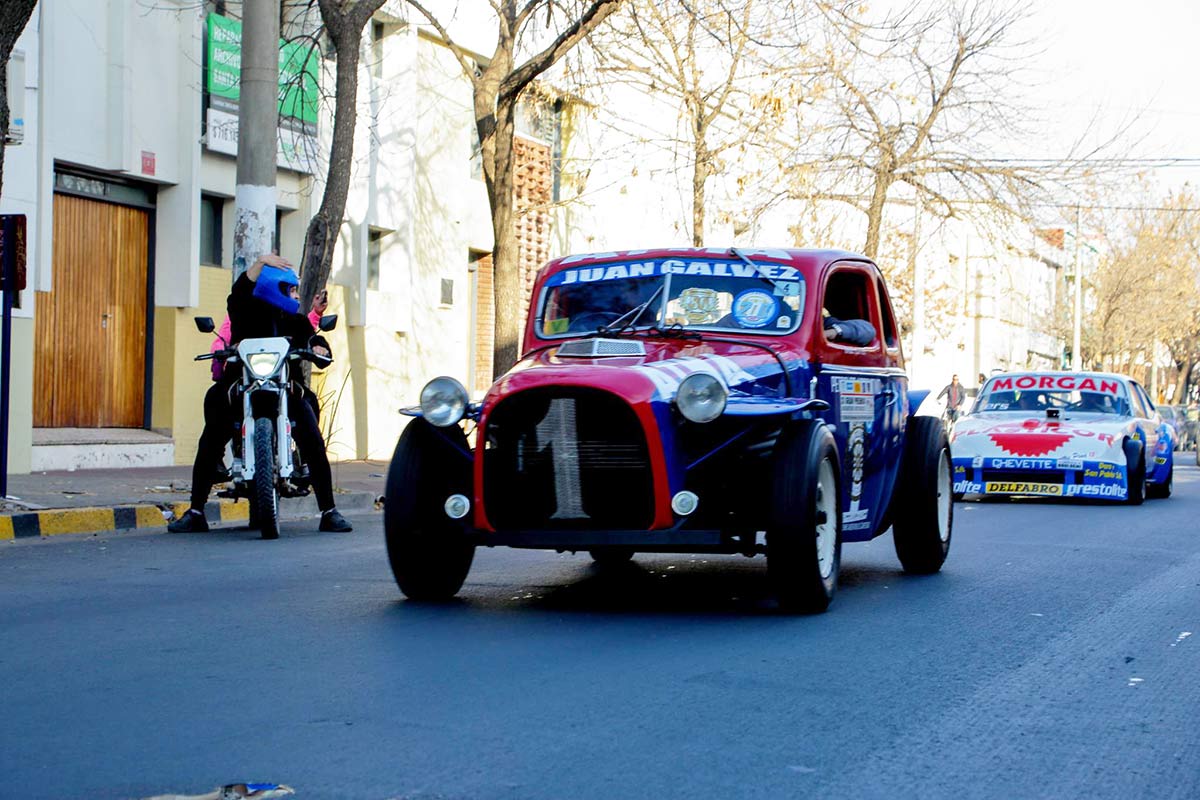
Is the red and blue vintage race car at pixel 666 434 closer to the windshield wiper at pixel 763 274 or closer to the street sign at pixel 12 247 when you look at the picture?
the windshield wiper at pixel 763 274

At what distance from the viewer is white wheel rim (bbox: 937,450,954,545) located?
31.6ft

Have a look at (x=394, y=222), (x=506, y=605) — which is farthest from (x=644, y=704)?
(x=394, y=222)

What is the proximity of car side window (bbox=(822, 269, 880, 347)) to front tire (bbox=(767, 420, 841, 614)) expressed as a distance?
1502mm

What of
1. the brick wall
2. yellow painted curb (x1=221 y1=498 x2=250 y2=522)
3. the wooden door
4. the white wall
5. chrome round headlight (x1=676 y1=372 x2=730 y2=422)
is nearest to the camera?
chrome round headlight (x1=676 y1=372 x2=730 y2=422)

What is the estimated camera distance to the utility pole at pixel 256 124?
550 inches

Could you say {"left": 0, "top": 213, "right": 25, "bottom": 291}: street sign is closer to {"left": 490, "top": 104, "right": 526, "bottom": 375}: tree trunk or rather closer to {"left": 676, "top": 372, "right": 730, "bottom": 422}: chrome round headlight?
{"left": 676, "top": 372, "right": 730, "bottom": 422}: chrome round headlight

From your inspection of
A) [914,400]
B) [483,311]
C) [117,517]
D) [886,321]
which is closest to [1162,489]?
[914,400]

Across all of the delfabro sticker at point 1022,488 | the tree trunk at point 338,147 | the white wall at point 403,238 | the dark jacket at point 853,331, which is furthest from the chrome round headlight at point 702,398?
the white wall at point 403,238

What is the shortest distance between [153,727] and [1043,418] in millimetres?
14422

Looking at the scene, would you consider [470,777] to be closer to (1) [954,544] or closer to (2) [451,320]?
(1) [954,544]

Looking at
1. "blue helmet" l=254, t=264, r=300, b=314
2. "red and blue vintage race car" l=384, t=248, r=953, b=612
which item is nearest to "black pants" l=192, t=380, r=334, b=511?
"blue helmet" l=254, t=264, r=300, b=314

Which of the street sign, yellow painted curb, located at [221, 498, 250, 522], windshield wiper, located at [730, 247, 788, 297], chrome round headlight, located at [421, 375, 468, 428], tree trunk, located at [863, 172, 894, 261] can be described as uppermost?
tree trunk, located at [863, 172, 894, 261]

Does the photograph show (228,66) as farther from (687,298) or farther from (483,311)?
(687,298)

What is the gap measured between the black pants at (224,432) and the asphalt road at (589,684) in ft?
5.74
